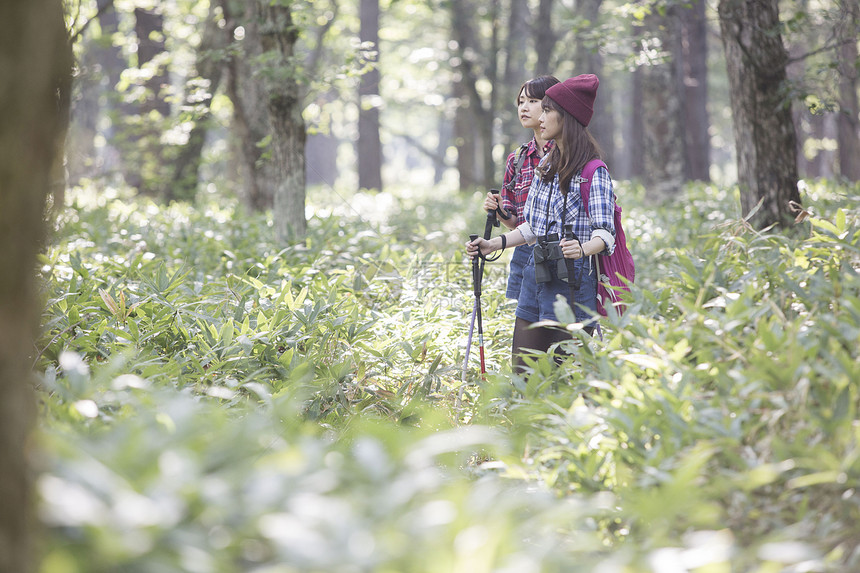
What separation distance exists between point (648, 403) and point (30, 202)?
2.28 meters

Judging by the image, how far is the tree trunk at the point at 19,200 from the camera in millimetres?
1762

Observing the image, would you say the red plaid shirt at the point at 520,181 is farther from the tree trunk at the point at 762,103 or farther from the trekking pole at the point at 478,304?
the tree trunk at the point at 762,103

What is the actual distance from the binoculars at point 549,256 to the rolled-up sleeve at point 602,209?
17 centimetres

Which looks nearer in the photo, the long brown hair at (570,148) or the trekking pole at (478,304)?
the long brown hair at (570,148)

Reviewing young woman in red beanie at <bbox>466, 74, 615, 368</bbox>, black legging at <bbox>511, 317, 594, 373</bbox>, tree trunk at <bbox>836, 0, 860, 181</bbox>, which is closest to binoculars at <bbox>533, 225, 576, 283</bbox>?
young woman in red beanie at <bbox>466, 74, 615, 368</bbox>

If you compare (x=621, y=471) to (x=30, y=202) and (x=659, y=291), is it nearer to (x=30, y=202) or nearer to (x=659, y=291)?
(x=659, y=291)

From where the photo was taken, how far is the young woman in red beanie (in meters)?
4.54

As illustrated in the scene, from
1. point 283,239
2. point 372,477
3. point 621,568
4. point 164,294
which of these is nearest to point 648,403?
point 621,568

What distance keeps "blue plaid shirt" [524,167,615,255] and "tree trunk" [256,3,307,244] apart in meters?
3.94

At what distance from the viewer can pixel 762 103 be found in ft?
23.9

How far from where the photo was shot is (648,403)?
120 inches

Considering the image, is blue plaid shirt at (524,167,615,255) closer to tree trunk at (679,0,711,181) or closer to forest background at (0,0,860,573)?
forest background at (0,0,860,573)

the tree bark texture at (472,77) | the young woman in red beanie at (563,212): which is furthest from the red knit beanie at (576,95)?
the tree bark texture at (472,77)

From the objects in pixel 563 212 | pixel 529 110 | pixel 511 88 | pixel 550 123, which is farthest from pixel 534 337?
pixel 511 88
